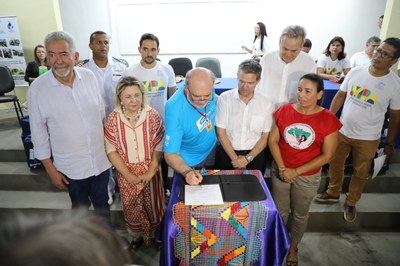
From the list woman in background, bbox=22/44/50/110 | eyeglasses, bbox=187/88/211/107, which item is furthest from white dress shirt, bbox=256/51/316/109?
woman in background, bbox=22/44/50/110

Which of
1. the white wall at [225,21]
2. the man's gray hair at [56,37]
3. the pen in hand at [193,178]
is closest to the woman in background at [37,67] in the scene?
the white wall at [225,21]

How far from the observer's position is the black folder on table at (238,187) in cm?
150

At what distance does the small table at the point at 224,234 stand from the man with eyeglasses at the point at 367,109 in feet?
4.36

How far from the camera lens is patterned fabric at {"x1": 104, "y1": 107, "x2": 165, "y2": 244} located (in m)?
1.87

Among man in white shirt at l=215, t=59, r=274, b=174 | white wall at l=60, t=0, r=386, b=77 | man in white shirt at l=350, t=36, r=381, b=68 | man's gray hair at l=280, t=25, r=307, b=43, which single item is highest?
white wall at l=60, t=0, r=386, b=77

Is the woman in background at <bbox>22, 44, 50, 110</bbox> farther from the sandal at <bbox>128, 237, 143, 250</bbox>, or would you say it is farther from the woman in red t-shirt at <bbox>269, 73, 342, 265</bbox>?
the woman in red t-shirt at <bbox>269, 73, 342, 265</bbox>

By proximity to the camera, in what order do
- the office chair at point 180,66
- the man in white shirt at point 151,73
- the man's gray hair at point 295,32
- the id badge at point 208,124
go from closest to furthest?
the id badge at point 208,124 < the man's gray hair at point 295,32 < the man in white shirt at point 151,73 < the office chair at point 180,66

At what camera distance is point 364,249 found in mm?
2396

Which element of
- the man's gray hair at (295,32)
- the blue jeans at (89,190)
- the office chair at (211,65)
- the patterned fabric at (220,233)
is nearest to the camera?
the patterned fabric at (220,233)

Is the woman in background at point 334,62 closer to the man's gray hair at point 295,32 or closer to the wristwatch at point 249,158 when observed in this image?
the man's gray hair at point 295,32

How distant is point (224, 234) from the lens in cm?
147

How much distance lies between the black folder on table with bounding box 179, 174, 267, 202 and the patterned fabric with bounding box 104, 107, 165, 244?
475 mm

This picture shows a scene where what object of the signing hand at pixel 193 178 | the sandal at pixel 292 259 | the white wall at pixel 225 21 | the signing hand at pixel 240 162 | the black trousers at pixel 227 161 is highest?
the white wall at pixel 225 21

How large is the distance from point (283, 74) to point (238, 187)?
1.26 m
